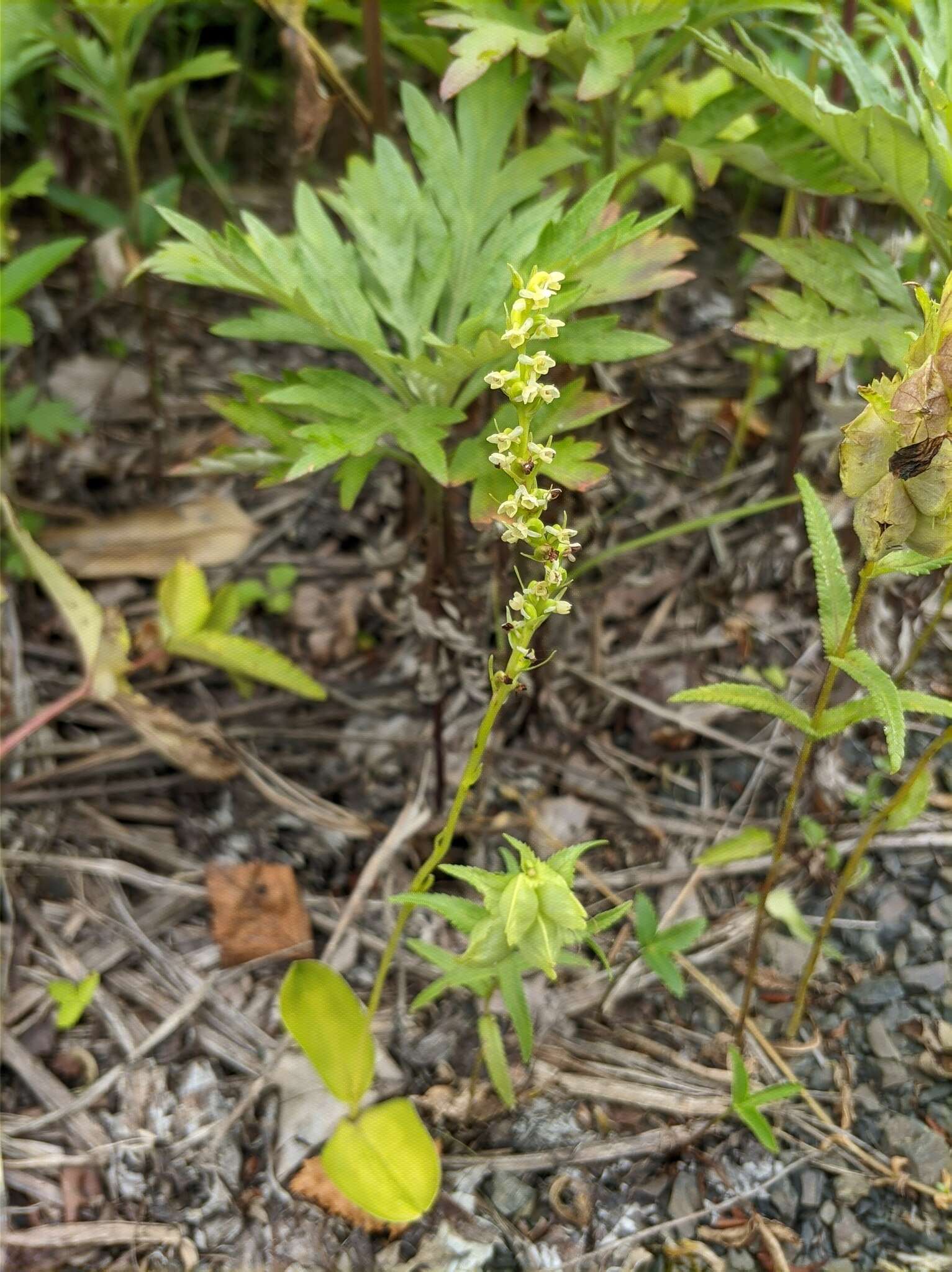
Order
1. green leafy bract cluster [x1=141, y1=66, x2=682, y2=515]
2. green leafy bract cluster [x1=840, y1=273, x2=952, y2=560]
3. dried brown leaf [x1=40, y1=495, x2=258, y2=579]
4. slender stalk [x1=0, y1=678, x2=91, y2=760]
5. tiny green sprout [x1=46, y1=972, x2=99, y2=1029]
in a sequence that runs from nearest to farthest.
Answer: green leafy bract cluster [x1=840, y1=273, x2=952, y2=560] → green leafy bract cluster [x1=141, y1=66, x2=682, y2=515] → tiny green sprout [x1=46, y1=972, x2=99, y2=1029] → slender stalk [x1=0, y1=678, x2=91, y2=760] → dried brown leaf [x1=40, y1=495, x2=258, y2=579]

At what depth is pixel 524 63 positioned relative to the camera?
1906 millimetres

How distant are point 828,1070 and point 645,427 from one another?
1.47 meters

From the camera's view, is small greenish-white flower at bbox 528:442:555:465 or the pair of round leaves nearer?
small greenish-white flower at bbox 528:442:555:465

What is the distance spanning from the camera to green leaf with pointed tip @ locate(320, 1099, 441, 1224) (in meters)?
1.40

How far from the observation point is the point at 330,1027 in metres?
1.54

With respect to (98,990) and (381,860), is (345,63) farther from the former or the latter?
(98,990)

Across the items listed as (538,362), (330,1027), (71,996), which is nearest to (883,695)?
(538,362)

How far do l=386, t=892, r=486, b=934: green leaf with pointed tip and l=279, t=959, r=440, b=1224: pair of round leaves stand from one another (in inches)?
9.7

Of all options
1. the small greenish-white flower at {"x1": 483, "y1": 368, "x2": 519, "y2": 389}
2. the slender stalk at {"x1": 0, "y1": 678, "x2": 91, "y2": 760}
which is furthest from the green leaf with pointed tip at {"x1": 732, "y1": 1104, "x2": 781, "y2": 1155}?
the slender stalk at {"x1": 0, "y1": 678, "x2": 91, "y2": 760}

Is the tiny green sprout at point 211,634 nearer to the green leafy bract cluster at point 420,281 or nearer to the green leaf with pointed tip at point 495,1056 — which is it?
the green leafy bract cluster at point 420,281

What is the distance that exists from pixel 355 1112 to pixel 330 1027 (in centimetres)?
12

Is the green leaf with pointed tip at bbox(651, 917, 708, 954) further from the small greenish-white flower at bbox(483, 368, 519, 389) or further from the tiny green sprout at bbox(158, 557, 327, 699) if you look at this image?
the small greenish-white flower at bbox(483, 368, 519, 389)

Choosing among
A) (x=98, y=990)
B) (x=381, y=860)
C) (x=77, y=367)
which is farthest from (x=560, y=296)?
(x=77, y=367)

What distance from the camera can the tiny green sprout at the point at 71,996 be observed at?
5.71 ft
